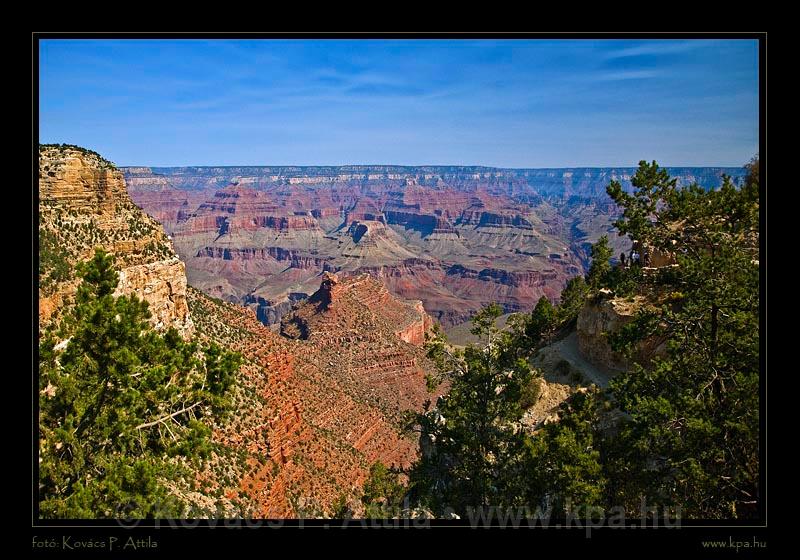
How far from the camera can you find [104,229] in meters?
24.9

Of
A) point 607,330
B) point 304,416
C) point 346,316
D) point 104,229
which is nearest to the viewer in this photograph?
point 607,330

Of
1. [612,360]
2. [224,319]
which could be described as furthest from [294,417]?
[612,360]

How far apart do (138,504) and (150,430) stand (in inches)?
73.7

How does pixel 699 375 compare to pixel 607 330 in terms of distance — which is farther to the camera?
pixel 607 330

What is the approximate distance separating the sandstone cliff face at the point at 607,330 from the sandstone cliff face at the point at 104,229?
1654 centimetres

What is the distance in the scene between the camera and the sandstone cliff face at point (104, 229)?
22969 millimetres

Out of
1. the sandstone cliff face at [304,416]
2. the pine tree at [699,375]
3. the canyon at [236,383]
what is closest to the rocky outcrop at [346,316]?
the sandstone cliff face at [304,416]

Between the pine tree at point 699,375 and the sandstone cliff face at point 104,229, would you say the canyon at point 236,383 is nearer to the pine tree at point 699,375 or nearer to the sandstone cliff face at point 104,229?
the sandstone cliff face at point 104,229

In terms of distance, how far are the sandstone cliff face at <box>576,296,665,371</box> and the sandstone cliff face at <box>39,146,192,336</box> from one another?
651 inches

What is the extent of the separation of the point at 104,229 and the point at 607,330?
810 inches

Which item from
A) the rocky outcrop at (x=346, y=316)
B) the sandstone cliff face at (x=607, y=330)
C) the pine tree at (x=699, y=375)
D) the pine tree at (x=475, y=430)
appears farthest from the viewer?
the rocky outcrop at (x=346, y=316)

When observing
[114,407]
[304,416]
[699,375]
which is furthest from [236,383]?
[304,416]

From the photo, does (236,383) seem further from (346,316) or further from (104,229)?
(346,316)

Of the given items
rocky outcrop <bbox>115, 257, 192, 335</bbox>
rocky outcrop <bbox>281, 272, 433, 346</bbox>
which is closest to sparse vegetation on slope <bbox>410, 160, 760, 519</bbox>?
rocky outcrop <bbox>115, 257, 192, 335</bbox>
